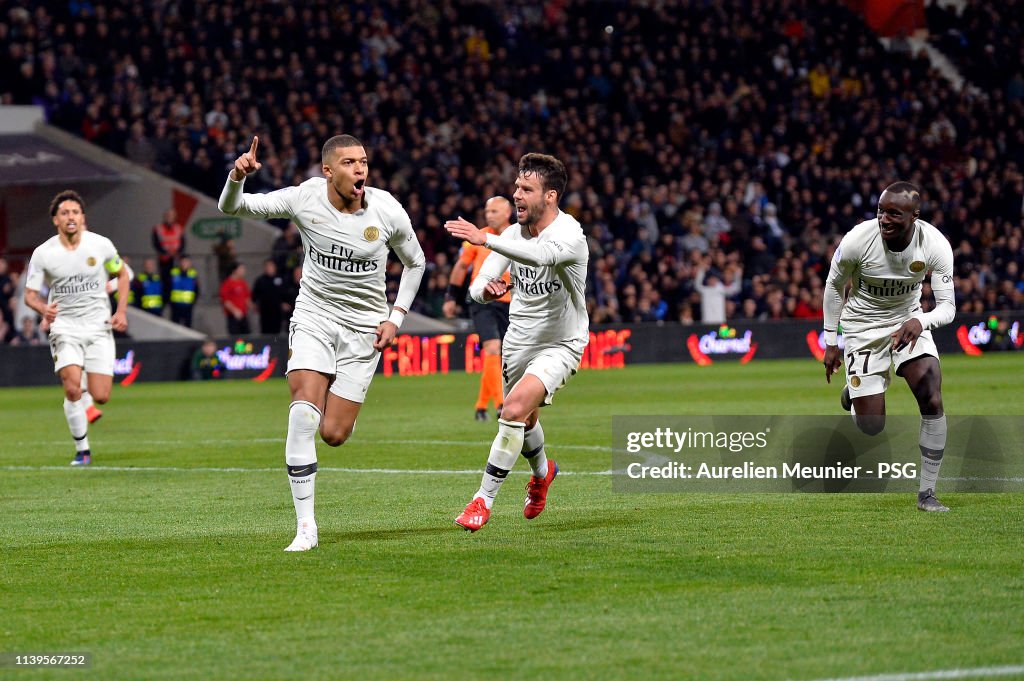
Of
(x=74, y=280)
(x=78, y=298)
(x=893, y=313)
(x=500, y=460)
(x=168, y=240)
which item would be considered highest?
(x=893, y=313)

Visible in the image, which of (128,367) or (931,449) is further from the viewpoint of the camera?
(128,367)

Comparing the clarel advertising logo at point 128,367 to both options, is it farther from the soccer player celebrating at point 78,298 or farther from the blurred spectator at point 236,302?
the soccer player celebrating at point 78,298

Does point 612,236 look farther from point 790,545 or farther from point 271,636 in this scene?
point 271,636

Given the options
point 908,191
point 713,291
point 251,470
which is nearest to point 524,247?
point 908,191

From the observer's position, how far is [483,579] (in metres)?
7.00

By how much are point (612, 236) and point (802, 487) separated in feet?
71.4

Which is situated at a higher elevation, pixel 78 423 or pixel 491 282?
pixel 491 282

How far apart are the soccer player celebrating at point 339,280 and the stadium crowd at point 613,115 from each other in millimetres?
19476

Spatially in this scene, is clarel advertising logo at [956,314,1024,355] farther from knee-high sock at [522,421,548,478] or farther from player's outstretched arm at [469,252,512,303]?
player's outstretched arm at [469,252,512,303]

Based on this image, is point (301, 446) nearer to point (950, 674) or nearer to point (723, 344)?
point (950, 674)

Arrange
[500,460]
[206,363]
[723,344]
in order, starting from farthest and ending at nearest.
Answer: [723,344], [206,363], [500,460]

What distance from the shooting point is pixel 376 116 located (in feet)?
105

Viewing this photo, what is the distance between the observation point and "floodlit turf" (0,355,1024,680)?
5387 millimetres

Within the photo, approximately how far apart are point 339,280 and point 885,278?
139 inches
